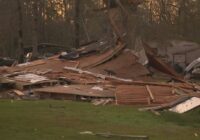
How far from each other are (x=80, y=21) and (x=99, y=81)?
30.8 m

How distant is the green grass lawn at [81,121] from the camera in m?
13.0

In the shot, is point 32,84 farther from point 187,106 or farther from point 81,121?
point 81,121

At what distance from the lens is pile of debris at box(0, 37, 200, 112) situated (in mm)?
21328

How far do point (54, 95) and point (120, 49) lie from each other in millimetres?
7009

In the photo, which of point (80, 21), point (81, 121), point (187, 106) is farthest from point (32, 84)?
point (80, 21)

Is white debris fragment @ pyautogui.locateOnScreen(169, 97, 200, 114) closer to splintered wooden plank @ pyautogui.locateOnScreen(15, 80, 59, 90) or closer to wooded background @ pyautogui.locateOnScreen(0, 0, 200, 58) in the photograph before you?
splintered wooden plank @ pyautogui.locateOnScreen(15, 80, 59, 90)

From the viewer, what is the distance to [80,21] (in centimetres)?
5453

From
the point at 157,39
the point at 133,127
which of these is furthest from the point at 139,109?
the point at 157,39

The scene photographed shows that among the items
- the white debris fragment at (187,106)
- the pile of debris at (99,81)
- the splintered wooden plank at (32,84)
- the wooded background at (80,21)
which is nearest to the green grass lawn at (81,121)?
the white debris fragment at (187,106)

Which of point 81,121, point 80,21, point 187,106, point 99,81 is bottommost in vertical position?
point 80,21

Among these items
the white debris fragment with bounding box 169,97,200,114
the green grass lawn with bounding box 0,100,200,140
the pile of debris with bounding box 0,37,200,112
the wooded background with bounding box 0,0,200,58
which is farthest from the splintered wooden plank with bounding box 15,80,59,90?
the wooded background with bounding box 0,0,200,58

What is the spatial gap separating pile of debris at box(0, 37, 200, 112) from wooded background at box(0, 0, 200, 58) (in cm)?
459

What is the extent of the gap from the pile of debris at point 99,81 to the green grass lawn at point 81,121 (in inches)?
58.2

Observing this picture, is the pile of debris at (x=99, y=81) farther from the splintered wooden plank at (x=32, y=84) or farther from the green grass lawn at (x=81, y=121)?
the green grass lawn at (x=81, y=121)
